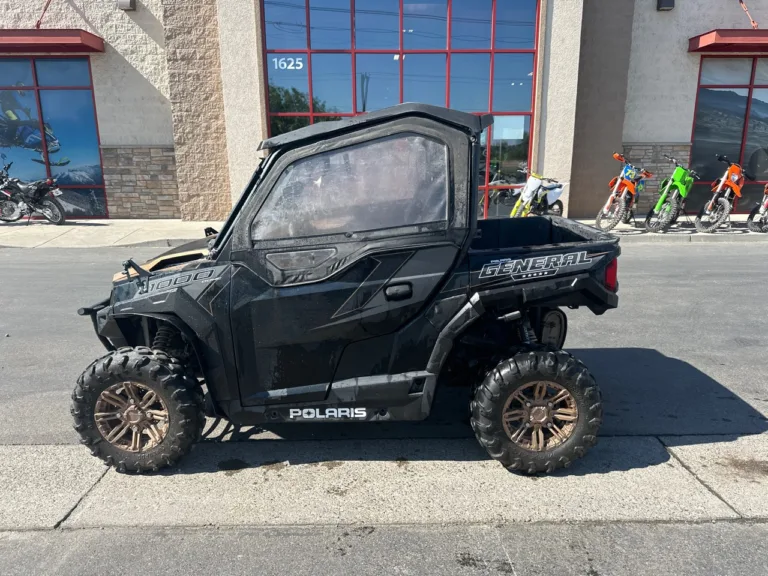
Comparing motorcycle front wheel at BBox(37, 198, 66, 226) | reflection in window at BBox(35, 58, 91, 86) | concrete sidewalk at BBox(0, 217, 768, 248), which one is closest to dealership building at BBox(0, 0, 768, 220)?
reflection in window at BBox(35, 58, 91, 86)

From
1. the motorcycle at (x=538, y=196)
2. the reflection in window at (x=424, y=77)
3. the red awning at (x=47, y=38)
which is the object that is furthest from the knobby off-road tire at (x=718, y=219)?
the red awning at (x=47, y=38)

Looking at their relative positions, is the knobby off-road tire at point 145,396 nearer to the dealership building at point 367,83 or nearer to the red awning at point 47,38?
the dealership building at point 367,83

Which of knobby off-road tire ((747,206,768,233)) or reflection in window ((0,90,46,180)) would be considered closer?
knobby off-road tire ((747,206,768,233))

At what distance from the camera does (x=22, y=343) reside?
5.88m

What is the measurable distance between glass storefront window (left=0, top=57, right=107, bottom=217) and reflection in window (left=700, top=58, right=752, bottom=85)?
16332 mm

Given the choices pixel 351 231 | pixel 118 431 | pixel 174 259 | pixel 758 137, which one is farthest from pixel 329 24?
pixel 118 431

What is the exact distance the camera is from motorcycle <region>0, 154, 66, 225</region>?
1420 centimetres

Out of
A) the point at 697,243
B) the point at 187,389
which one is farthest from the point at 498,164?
the point at 187,389

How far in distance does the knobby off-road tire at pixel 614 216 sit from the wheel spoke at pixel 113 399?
11.4m

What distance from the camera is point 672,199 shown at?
483 inches

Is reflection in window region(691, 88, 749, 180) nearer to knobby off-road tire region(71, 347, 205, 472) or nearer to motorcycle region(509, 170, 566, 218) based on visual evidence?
motorcycle region(509, 170, 566, 218)

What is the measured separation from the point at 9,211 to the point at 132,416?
1419 centimetres

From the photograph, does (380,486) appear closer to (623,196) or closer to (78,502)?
(78,502)

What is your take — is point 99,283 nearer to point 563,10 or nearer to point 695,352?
point 695,352
